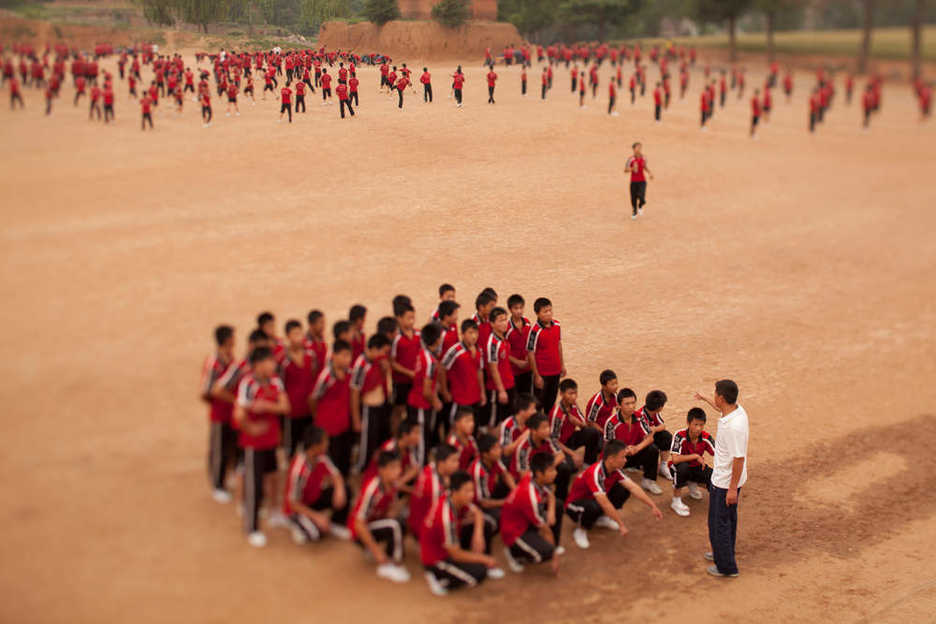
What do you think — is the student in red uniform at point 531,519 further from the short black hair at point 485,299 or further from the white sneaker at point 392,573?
the short black hair at point 485,299

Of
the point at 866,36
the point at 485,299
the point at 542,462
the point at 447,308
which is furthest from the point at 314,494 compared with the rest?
the point at 866,36

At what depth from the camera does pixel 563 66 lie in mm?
9836

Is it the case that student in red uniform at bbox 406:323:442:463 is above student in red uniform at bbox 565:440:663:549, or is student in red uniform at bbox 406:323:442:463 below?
above

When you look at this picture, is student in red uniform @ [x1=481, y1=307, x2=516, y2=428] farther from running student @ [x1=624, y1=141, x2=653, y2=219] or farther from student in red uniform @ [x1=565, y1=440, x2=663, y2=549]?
running student @ [x1=624, y1=141, x2=653, y2=219]

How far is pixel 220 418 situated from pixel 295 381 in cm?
52

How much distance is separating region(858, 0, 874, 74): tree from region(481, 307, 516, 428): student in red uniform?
1047cm

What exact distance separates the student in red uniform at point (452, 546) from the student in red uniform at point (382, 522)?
17 cm

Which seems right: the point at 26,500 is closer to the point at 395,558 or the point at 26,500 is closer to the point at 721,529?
the point at 395,558

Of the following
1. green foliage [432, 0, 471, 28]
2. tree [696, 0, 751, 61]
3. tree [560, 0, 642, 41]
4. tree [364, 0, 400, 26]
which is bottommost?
tree [364, 0, 400, 26]

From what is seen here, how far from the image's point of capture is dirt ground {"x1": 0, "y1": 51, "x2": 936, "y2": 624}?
186 inches

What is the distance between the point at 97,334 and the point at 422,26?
4.16 meters

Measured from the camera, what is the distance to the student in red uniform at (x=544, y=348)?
657cm

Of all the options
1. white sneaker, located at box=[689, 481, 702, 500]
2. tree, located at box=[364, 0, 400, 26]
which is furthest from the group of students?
tree, located at box=[364, 0, 400, 26]

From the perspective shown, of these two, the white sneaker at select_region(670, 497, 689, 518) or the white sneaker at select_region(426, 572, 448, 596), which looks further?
the white sneaker at select_region(670, 497, 689, 518)
